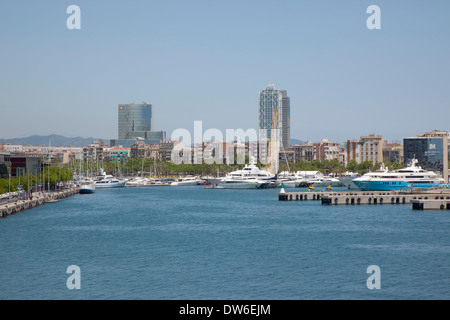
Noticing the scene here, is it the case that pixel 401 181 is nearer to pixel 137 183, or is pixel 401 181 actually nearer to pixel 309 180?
pixel 309 180

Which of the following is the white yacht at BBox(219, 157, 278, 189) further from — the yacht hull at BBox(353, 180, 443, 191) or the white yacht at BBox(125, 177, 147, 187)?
the yacht hull at BBox(353, 180, 443, 191)

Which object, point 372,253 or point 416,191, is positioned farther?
point 416,191

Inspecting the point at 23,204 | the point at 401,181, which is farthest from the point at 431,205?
the point at 23,204

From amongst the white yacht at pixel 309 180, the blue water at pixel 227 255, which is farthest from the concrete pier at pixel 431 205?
the white yacht at pixel 309 180

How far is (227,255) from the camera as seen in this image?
37438mm

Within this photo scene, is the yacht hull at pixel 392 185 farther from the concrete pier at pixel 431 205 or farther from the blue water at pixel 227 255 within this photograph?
the blue water at pixel 227 255

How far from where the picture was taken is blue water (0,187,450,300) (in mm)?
28484

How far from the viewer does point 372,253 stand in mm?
37688

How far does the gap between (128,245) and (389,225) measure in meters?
22.3

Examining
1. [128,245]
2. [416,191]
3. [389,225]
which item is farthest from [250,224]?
[416,191]

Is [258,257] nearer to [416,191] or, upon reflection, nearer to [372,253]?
[372,253]
